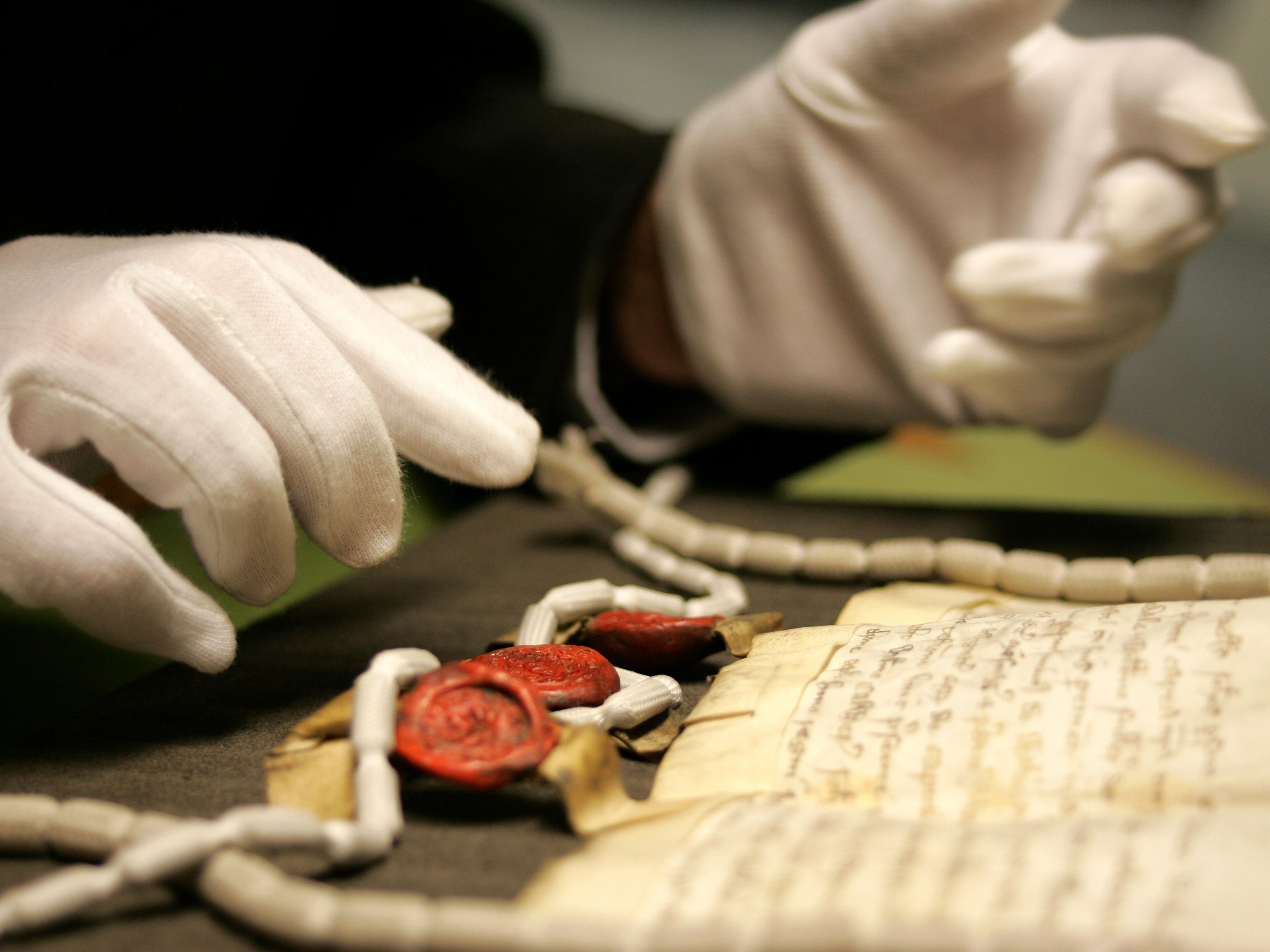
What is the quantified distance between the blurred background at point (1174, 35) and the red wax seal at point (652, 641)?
142 centimetres

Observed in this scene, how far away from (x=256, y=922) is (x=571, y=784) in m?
0.11

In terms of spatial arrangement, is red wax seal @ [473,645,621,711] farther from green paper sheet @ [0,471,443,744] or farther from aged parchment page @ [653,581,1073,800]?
green paper sheet @ [0,471,443,744]

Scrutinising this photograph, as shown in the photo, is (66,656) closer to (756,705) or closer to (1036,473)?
(756,705)

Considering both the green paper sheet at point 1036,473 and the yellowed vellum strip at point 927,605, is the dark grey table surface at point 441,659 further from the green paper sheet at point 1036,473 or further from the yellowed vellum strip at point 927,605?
the green paper sheet at point 1036,473

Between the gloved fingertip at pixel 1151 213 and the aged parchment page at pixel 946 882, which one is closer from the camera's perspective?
the aged parchment page at pixel 946 882

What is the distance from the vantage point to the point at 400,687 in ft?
1.27

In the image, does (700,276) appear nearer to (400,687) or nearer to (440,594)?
(440,594)

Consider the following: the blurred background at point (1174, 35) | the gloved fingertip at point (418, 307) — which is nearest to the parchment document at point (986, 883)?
the gloved fingertip at point (418, 307)

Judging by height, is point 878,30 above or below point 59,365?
above

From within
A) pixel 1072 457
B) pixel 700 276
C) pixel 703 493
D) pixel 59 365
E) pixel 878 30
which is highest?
pixel 878 30

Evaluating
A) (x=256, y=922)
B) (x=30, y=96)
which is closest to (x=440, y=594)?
(x=256, y=922)

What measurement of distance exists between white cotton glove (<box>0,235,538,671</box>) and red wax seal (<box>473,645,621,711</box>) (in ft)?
0.32

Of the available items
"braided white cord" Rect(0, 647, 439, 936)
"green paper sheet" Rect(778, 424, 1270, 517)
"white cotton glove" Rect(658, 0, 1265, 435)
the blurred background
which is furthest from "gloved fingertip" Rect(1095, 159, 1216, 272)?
the blurred background

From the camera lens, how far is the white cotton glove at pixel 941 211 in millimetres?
691
